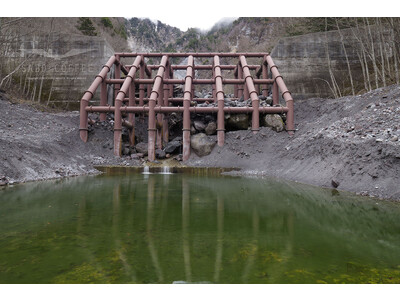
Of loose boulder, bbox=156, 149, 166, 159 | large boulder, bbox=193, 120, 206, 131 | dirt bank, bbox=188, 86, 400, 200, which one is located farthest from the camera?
large boulder, bbox=193, 120, 206, 131

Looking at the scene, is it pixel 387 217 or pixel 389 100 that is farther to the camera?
pixel 389 100

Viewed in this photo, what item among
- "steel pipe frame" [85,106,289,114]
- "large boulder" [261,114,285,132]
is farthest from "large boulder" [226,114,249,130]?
"large boulder" [261,114,285,132]

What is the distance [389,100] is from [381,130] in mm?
3463

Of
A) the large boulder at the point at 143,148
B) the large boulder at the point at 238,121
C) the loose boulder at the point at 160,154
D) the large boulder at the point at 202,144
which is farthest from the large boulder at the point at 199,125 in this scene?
the large boulder at the point at 143,148

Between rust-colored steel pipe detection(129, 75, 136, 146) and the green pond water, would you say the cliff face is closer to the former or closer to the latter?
rust-colored steel pipe detection(129, 75, 136, 146)

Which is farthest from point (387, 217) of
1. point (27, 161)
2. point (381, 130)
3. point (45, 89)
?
point (45, 89)

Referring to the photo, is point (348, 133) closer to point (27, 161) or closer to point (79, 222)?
point (79, 222)

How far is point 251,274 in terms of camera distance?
88.0 inches

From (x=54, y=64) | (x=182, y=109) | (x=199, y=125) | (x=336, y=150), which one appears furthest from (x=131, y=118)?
(x=336, y=150)

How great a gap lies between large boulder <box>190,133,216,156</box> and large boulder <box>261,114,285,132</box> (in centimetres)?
299

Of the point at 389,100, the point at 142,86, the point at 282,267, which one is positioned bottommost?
the point at 282,267

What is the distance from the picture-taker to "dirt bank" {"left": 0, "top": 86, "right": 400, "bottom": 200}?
21.7 ft

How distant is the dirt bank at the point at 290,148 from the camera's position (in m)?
6.63

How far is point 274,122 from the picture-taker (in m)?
14.2
